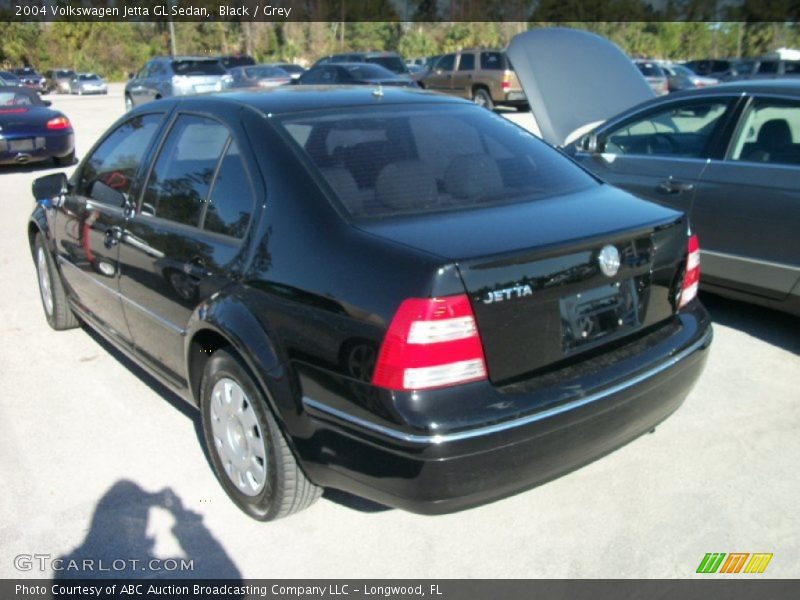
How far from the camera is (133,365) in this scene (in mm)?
4738

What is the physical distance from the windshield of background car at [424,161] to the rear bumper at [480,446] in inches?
31.2

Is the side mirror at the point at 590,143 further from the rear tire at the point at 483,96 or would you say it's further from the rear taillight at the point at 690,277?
the rear tire at the point at 483,96

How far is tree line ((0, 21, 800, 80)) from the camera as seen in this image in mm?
54469

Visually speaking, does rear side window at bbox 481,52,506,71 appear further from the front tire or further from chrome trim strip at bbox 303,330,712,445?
chrome trim strip at bbox 303,330,712,445

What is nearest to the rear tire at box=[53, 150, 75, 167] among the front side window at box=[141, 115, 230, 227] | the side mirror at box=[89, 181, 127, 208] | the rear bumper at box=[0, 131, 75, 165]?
the rear bumper at box=[0, 131, 75, 165]

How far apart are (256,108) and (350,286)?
1.12m

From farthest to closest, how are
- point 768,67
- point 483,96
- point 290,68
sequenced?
point 290,68 < point 768,67 < point 483,96

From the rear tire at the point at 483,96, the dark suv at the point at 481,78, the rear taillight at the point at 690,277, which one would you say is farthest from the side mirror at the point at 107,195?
the rear tire at the point at 483,96

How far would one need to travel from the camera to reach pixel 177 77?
2070 cm

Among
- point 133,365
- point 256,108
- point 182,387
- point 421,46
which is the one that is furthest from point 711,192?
point 421,46

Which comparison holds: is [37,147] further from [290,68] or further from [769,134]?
[290,68]

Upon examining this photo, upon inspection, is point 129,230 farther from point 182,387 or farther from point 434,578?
point 434,578

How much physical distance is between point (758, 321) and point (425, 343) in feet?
12.2

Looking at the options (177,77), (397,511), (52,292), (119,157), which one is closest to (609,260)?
(397,511)
